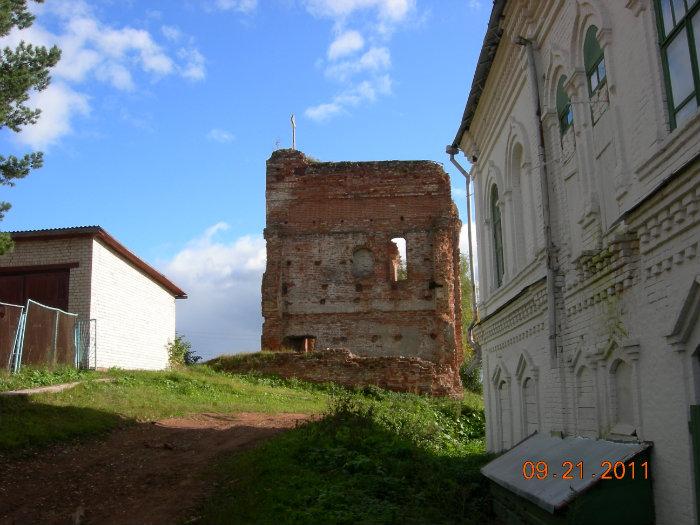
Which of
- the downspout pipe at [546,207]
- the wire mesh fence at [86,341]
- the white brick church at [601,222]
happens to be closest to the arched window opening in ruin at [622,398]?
the white brick church at [601,222]

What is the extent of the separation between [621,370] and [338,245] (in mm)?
21484

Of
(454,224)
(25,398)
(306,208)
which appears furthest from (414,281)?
(25,398)

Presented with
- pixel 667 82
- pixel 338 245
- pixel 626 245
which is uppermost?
pixel 338 245

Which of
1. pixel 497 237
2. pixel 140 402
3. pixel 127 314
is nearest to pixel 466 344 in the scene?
pixel 127 314

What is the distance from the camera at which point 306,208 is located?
2825cm

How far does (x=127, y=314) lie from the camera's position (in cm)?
2008

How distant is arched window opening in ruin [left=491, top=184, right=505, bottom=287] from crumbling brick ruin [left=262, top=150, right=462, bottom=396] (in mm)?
13811

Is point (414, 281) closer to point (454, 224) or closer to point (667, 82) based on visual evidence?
point (454, 224)

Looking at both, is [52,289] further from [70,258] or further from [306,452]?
[306,452]

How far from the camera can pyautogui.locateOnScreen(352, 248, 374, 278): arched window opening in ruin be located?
90.7ft

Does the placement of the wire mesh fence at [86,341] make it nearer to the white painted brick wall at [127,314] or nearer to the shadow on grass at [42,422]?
the white painted brick wall at [127,314]

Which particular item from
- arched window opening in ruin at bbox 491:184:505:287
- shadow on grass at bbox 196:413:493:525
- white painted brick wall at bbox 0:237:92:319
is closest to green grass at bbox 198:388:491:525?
shadow on grass at bbox 196:413:493:525

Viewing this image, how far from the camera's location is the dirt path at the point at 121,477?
7676mm

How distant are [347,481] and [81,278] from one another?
11744 millimetres
